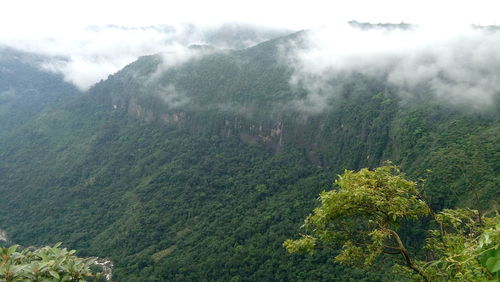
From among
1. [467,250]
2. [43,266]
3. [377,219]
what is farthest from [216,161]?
[467,250]

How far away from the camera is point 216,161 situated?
101812mm

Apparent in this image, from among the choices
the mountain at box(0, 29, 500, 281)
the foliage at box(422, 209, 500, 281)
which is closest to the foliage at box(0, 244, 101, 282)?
the foliage at box(422, 209, 500, 281)

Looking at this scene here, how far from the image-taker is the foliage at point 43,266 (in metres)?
5.77

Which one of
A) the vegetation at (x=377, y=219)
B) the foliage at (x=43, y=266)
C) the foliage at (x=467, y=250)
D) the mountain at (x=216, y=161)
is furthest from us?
the mountain at (x=216, y=161)

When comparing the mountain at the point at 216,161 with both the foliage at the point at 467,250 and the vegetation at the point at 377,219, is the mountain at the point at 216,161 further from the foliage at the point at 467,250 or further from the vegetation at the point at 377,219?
the vegetation at the point at 377,219

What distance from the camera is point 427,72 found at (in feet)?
293

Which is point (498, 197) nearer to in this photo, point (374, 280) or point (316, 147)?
point (374, 280)

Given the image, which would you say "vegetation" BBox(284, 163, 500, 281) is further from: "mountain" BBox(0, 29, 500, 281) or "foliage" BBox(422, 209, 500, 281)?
"mountain" BBox(0, 29, 500, 281)

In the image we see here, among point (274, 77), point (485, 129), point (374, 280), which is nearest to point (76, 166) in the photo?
point (274, 77)

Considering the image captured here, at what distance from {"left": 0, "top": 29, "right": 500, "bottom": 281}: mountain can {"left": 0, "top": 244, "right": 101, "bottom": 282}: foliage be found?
141 feet

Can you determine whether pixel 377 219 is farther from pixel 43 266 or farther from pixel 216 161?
pixel 216 161

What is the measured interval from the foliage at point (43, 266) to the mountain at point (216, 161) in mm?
43114

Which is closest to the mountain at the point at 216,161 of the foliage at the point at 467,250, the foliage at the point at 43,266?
the foliage at the point at 467,250

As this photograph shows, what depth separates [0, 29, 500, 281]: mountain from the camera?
197 ft
